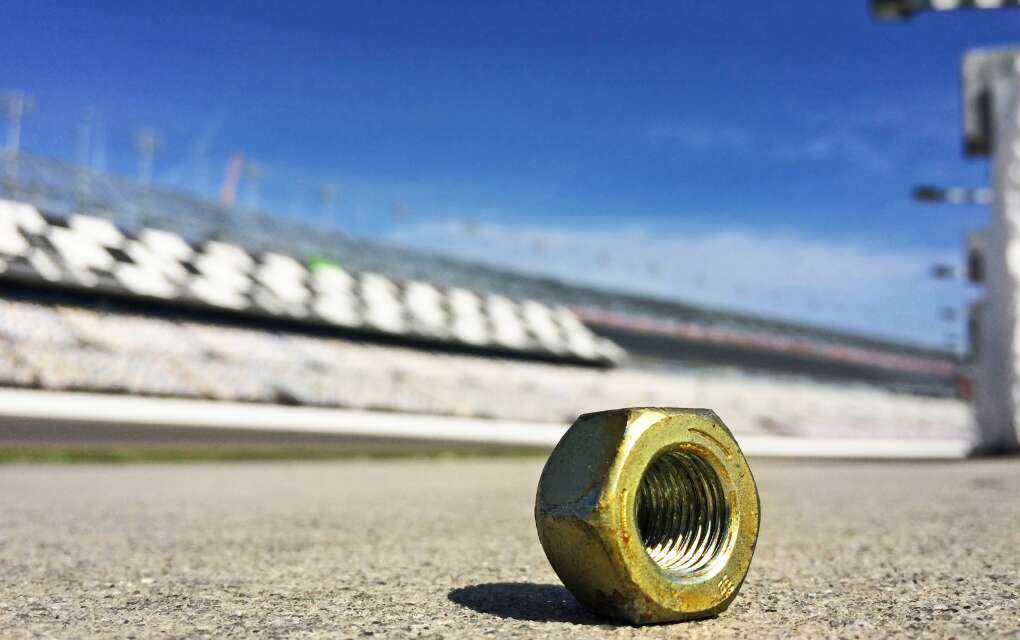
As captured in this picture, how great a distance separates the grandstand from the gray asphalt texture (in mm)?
12308

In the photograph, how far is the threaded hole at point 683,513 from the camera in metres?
2.21

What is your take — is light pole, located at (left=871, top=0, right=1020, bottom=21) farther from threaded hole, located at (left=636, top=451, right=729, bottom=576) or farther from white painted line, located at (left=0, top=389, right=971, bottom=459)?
white painted line, located at (left=0, top=389, right=971, bottom=459)

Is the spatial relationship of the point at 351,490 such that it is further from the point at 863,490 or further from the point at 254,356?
the point at 254,356

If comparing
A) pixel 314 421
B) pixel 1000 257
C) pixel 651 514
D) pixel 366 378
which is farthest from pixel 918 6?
pixel 366 378

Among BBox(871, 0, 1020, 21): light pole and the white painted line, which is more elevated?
BBox(871, 0, 1020, 21): light pole

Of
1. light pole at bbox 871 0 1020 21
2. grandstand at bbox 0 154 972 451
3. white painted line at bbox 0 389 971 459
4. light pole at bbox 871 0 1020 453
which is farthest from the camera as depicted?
grandstand at bbox 0 154 972 451

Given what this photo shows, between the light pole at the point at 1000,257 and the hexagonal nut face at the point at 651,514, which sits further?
the light pole at the point at 1000,257

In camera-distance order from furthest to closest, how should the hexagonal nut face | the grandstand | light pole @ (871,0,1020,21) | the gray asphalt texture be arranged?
the grandstand < light pole @ (871,0,1020,21) < the gray asphalt texture < the hexagonal nut face

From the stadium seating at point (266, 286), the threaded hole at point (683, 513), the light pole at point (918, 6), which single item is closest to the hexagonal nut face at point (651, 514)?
the threaded hole at point (683, 513)

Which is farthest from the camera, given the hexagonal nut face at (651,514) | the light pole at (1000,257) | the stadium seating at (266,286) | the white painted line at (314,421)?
the stadium seating at (266,286)

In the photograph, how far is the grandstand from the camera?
18.0 meters

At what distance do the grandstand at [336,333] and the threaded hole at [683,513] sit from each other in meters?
15.6

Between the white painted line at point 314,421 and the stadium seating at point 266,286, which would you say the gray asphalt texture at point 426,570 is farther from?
the stadium seating at point 266,286

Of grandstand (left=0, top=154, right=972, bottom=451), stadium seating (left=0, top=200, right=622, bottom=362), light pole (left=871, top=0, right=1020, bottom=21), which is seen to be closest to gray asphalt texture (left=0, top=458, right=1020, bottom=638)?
light pole (left=871, top=0, right=1020, bottom=21)
